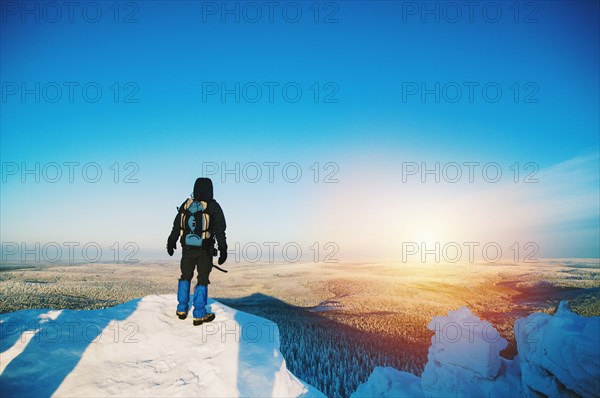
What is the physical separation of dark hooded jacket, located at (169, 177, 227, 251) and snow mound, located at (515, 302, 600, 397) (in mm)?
6124

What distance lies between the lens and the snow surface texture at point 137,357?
157 inches

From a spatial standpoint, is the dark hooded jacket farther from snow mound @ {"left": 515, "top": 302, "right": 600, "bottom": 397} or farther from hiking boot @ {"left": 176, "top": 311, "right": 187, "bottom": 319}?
snow mound @ {"left": 515, "top": 302, "right": 600, "bottom": 397}

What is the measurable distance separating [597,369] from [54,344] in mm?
8128

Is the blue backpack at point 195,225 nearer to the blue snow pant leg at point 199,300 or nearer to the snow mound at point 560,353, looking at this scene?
the blue snow pant leg at point 199,300

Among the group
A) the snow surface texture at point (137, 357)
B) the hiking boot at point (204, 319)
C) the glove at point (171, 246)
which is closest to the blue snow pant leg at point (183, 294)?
the snow surface texture at point (137, 357)

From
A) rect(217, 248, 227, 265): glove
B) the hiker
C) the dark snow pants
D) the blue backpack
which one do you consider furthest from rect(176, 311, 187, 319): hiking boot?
the blue backpack

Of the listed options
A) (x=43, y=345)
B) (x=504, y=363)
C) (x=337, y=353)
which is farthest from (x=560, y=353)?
(x=43, y=345)

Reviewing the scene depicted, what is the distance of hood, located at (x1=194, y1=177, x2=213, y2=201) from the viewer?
20.9 feet

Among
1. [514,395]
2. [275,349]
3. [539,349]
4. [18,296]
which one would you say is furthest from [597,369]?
[18,296]

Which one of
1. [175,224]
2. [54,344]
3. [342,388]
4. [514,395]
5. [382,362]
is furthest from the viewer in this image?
[382,362]

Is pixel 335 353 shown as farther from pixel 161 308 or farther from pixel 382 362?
pixel 161 308

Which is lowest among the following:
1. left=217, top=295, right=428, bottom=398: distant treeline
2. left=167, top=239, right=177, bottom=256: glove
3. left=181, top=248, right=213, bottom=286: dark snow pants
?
left=217, top=295, right=428, bottom=398: distant treeline

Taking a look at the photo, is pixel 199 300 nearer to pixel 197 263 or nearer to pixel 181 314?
pixel 181 314

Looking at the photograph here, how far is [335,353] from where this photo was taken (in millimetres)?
9188
